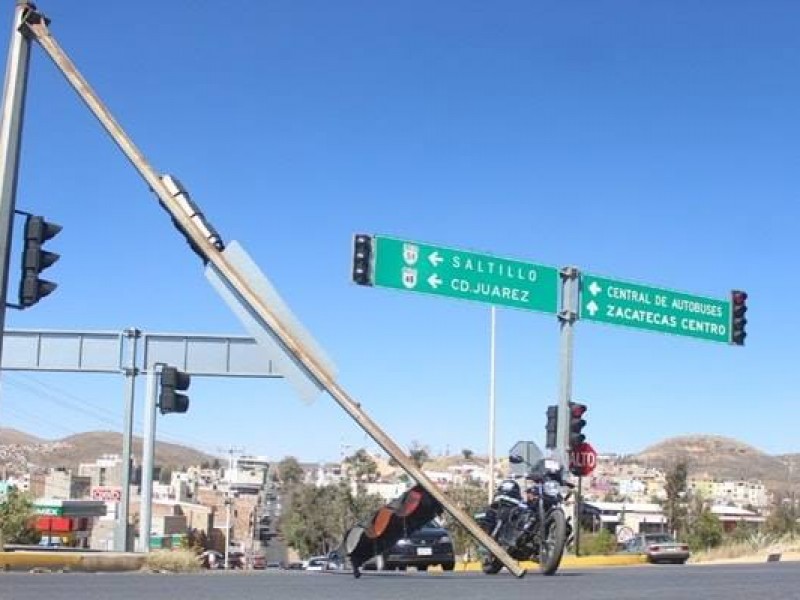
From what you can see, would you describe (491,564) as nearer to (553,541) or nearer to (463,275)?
(553,541)

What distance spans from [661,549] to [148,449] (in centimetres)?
1308

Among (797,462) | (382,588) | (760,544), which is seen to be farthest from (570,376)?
(797,462)

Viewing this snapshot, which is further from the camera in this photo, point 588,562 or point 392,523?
point 588,562

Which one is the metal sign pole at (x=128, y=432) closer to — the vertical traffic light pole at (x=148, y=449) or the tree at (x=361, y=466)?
the vertical traffic light pole at (x=148, y=449)

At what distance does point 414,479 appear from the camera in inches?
510

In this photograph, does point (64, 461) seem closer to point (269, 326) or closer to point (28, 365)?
point (28, 365)

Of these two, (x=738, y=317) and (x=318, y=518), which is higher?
(x=738, y=317)

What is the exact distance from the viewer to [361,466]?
8631 cm

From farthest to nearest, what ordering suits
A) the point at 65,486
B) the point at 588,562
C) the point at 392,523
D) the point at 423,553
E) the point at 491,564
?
the point at 65,486 → the point at 588,562 → the point at 423,553 → the point at 491,564 → the point at 392,523

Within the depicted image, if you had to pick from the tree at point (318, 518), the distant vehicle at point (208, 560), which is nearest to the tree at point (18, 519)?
the distant vehicle at point (208, 560)

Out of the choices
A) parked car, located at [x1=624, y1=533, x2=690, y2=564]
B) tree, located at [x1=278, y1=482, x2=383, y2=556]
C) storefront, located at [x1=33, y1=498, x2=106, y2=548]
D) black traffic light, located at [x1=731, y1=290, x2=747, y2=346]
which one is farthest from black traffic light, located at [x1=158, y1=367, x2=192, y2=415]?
tree, located at [x1=278, y1=482, x2=383, y2=556]

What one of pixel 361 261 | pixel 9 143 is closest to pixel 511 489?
pixel 9 143

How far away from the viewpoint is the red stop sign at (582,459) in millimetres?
25344

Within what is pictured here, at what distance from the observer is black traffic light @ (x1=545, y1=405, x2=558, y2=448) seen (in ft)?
82.2
